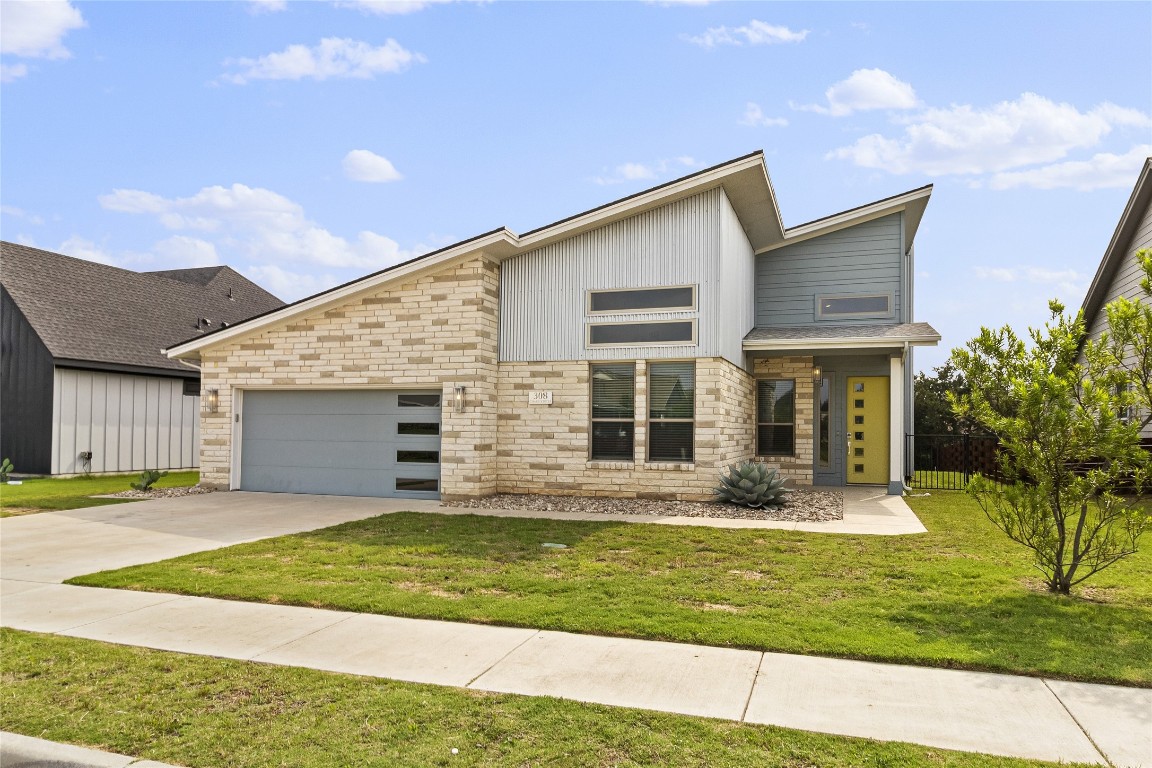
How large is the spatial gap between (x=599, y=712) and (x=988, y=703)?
2.14m

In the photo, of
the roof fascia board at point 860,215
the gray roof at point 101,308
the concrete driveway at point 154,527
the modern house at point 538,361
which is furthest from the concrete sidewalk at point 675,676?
the gray roof at point 101,308

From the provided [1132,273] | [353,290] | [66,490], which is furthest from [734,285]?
[66,490]

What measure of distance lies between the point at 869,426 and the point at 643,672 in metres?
13.2

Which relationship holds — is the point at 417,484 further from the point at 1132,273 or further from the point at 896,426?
the point at 1132,273

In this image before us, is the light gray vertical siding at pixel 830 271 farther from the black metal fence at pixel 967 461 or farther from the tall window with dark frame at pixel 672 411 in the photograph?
the tall window with dark frame at pixel 672 411

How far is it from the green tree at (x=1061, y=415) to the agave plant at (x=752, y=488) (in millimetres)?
5243

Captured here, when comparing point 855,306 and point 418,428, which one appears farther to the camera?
point 855,306

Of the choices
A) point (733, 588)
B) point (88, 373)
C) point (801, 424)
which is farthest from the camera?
point (88, 373)

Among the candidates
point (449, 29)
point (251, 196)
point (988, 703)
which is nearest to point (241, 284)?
point (251, 196)

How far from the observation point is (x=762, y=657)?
4.64 metres

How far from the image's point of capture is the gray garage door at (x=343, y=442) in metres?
13.4

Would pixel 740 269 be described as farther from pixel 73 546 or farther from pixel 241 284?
pixel 241 284

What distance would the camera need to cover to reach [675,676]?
4.30 metres

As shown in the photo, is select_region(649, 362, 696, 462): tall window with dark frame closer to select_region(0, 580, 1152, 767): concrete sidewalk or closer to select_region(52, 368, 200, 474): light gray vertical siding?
select_region(0, 580, 1152, 767): concrete sidewalk
